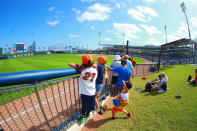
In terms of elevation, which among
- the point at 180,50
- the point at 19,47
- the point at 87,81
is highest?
the point at 19,47

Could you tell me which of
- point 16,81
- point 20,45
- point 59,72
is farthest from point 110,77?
point 20,45

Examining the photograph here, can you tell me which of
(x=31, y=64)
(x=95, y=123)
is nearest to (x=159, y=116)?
(x=95, y=123)

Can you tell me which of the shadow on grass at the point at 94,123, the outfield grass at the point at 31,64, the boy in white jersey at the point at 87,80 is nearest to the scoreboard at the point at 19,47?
the outfield grass at the point at 31,64

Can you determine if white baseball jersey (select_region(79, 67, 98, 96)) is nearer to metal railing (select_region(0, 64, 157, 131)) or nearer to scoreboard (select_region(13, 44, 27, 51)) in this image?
metal railing (select_region(0, 64, 157, 131))

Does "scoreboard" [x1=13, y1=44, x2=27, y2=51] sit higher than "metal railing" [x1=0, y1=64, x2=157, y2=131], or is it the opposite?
"scoreboard" [x1=13, y1=44, x2=27, y2=51]

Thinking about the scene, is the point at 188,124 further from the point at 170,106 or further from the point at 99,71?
the point at 99,71

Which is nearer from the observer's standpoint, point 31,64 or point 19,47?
point 31,64

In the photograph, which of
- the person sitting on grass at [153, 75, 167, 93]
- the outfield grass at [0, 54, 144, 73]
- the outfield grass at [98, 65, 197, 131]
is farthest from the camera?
the outfield grass at [0, 54, 144, 73]

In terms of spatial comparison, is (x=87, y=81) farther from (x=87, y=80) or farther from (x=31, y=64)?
(x=31, y=64)

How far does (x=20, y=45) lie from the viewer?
299 ft

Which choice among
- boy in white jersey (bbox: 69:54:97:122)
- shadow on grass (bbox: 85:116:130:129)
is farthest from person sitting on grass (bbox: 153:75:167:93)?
boy in white jersey (bbox: 69:54:97:122)

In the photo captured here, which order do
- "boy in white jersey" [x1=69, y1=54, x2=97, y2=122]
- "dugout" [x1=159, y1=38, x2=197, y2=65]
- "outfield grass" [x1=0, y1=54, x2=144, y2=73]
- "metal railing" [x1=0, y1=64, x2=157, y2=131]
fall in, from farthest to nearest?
"dugout" [x1=159, y1=38, x2=197, y2=65], "outfield grass" [x1=0, y1=54, x2=144, y2=73], "boy in white jersey" [x1=69, y1=54, x2=97, y2=122], "metal railing" [x1=0, y1=64, x2=157, y2=131]

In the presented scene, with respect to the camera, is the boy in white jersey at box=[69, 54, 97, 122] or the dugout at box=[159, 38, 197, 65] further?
the dugout at box=[159, 38, 197, 65]

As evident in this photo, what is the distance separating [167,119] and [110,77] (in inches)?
131
